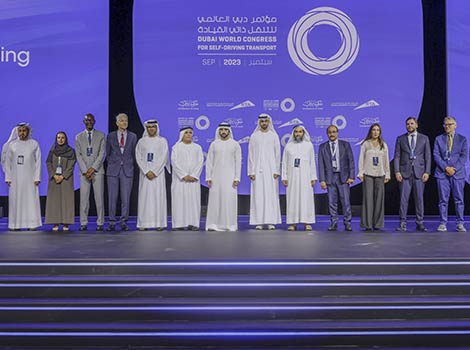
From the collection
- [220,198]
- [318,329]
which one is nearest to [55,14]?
[220,198]

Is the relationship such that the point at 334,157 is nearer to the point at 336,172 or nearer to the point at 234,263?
the point at 336,172

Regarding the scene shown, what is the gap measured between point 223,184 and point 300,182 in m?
0.97

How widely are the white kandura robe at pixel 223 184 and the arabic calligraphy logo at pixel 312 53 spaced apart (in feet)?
6.90

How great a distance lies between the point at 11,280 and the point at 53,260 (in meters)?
0.31

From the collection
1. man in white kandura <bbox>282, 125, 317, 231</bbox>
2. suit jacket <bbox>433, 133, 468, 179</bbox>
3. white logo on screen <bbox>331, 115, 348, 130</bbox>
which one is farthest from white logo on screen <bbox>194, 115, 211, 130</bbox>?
suit jacket <bbox>433, 133, 468, 179</bbox>

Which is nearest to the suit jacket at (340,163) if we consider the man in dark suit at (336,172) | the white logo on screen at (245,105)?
the man in dark suit at (336,172)

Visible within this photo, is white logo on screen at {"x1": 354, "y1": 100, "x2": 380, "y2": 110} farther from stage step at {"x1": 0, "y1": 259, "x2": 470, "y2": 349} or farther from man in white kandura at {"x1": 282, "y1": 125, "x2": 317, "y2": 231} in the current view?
stage step at {"x1": 0, "y1": 259, "x2": 470, "y2": 349}

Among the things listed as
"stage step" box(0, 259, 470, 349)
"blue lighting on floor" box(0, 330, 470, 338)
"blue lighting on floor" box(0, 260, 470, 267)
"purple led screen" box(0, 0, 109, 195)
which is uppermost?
"purple led screen" box(0, 0, 109, 195)

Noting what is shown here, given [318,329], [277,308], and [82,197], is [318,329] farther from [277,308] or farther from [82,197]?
[82,197]

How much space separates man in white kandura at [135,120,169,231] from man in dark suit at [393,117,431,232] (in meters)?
2.93

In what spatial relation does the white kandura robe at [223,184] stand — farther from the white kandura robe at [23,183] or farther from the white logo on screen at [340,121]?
the white kandura robe at [23,183]

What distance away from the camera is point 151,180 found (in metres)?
6.41

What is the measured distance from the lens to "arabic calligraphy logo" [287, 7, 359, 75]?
7637mm

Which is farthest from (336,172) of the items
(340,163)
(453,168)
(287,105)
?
(287,105)
